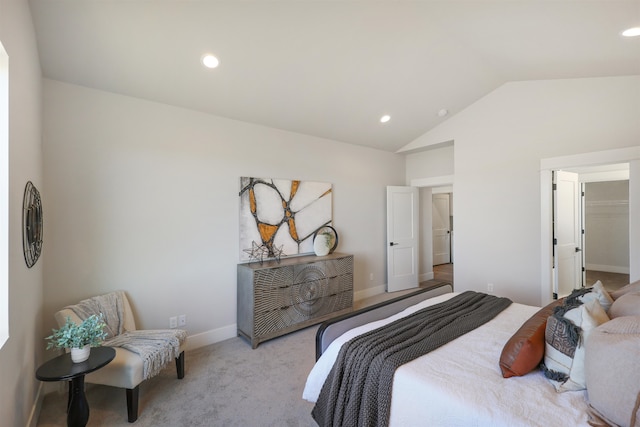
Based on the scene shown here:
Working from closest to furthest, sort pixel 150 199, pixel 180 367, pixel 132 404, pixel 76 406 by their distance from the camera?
1. pixel 76 406
2. pixel 132 404
3. pixel 180 367
4. pixel 150 199

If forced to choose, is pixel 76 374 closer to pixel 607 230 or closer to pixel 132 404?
A: pixel 132 404

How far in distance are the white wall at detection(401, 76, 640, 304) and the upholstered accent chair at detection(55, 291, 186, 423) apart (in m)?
3.97

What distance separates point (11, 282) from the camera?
1506 mm

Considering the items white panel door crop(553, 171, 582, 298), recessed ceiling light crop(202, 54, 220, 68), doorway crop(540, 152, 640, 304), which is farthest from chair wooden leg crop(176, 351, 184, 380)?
white panel door crop(553, 171, 582, 298)

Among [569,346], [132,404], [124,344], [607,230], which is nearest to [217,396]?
[132,404]

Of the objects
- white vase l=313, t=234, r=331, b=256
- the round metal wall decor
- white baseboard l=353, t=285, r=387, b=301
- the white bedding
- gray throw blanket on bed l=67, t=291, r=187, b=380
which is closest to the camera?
the white bedding

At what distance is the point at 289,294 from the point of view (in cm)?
338

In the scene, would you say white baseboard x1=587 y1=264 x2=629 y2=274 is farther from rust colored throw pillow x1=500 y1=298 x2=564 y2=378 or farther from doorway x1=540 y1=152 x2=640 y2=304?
rust colored throw pillow x1=500 y1=298 x2=564 y2=378

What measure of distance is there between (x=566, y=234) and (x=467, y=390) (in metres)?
3.73

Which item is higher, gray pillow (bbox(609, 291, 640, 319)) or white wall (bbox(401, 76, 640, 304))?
white wall (bbox(401, 76, 640, 304))

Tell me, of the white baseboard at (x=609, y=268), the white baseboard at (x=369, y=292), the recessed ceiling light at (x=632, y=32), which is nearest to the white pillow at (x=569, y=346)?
the recessed ceiling light at (x=632, y=32)

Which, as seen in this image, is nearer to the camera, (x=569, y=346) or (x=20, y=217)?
(x=569, y=346)

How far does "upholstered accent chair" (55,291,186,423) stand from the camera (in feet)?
6.67

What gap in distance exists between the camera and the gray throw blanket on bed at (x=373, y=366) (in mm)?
1472
